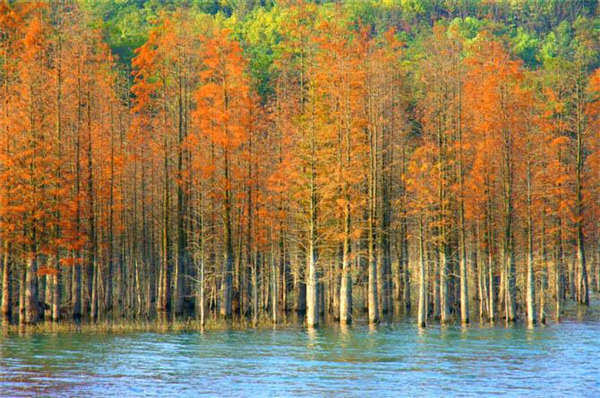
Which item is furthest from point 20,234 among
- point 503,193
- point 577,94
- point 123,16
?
point 123,16

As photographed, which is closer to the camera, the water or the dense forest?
the water

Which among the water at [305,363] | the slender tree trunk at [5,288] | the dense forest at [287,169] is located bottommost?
the water at [305,363]

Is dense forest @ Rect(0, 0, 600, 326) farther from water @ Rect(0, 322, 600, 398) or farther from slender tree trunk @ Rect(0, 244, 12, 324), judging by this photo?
water @ Rect(0, 322, 600, 398)

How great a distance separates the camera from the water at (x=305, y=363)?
89.5 feet

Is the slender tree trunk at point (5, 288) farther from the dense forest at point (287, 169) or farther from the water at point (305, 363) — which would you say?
the water at point (305, 363)

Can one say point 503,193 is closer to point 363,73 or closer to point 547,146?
point 547,146

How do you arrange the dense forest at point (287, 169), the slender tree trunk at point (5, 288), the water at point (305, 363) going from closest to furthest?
the water at point (305, 363)
the slender tree trunk at point (5, 288)
the dense forest at point (287, 169)

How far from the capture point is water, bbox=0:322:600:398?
89.5 feet

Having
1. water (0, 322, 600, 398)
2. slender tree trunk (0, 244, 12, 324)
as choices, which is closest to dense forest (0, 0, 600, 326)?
slender tree trunk (0, 244, 12, 324)

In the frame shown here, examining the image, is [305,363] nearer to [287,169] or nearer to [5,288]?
[287,169]

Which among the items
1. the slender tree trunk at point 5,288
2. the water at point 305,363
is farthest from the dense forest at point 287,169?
the water at point 305,363

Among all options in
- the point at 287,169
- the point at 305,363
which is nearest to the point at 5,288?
the point at 287,169

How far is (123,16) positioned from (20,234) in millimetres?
150489

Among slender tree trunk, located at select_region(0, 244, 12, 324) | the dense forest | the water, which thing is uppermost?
the dense forest
